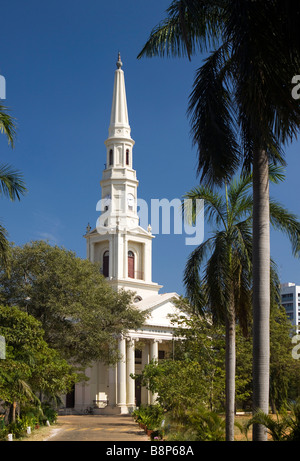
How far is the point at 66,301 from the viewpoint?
1563 inches

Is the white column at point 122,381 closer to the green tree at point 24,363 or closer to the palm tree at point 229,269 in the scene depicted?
the green tree at point 24,363

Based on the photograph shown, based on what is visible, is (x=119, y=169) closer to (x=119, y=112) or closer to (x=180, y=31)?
(x=119, y=112)

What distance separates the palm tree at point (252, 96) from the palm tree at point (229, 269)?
14.7 ft

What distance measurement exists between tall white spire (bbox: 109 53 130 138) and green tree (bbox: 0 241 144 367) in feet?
81.3

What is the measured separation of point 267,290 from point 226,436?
6.34 metres

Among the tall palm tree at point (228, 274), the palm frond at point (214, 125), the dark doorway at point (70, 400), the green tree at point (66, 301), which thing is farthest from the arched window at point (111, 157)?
the palm frond at point (214, 125)

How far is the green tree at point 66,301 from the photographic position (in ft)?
129

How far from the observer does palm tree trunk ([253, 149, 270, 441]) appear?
12914mm

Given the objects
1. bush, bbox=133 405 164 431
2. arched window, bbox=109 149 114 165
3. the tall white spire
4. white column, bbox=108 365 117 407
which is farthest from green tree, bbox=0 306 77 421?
the tall white spire

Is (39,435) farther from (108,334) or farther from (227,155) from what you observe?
(227,155)

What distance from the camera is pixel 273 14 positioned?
11266mm

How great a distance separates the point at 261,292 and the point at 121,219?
51.9 metres

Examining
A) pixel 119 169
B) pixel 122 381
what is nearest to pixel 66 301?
pixel 122 381
